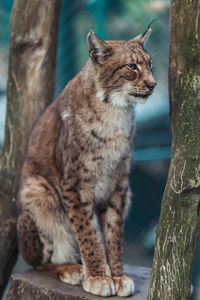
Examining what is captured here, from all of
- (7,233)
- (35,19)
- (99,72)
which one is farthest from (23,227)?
(35,19)

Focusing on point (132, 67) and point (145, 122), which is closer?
point (132, 67)

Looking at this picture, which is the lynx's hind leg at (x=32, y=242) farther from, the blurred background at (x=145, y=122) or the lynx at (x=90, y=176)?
the blurred background at (x=145, y=122)

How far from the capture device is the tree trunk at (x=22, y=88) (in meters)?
4.37

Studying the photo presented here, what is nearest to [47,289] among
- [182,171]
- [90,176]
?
[90,176]

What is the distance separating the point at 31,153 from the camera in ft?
12.8

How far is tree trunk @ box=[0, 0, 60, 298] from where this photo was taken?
14.3 feet

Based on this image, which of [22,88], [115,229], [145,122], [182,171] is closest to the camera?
[182,171]

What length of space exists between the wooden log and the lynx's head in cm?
127

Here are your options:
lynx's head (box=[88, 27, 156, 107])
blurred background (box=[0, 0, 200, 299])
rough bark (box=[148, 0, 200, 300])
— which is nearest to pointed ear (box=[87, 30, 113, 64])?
lynx's head (box=[88, 27, 156, 107])

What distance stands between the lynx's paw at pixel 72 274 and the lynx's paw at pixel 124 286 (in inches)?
10.8

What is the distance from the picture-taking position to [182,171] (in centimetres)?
263

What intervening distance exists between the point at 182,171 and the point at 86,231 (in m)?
1.11

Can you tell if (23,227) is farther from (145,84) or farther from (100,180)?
(145,84)

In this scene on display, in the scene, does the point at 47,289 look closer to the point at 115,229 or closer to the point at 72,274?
the point at 72,274
